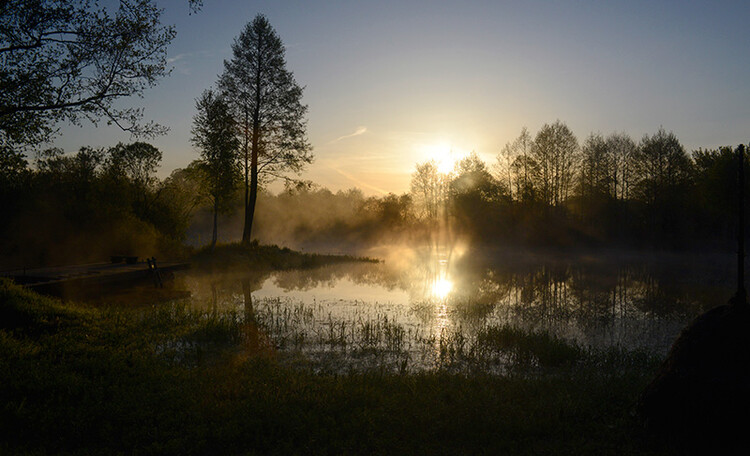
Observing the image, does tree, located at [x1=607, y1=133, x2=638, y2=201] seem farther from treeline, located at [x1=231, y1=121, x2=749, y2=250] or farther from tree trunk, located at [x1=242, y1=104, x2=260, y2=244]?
tree trunk, located at [x1=242, y1=104, x2=260, y2=244]

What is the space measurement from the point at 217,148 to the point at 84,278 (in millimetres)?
15314

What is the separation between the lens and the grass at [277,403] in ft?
17.7

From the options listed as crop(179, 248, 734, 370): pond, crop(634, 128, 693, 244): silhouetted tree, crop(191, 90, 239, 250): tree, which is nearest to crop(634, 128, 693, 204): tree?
crop(634, 128, 693, 244): silhouetted tree

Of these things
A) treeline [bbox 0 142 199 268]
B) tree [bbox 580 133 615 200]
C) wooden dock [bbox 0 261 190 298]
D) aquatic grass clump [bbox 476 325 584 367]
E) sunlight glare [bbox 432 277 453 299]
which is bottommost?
aquatic grass clump [bbox 476 325 584 367]

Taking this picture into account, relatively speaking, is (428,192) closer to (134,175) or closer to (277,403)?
(134,175)

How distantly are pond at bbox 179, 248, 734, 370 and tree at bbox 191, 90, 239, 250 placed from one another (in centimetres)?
752

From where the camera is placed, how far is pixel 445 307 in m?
16.5

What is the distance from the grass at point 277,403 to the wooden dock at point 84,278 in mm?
6132

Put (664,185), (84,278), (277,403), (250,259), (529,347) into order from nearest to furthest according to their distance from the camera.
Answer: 1. (277,403)
2. (529,347)
3. (84,278)
4. (250,259)
5. (664,185)

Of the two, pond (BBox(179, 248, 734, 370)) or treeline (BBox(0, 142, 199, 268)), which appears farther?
treeline (BBox(0, 142, 199, 268))

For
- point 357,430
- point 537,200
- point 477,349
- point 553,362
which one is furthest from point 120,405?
point 537,200

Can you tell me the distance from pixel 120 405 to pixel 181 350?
12.4 ft

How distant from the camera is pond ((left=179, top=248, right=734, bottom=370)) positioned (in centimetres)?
1077

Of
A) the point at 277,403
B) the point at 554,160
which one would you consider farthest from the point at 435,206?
the point at 277,403
